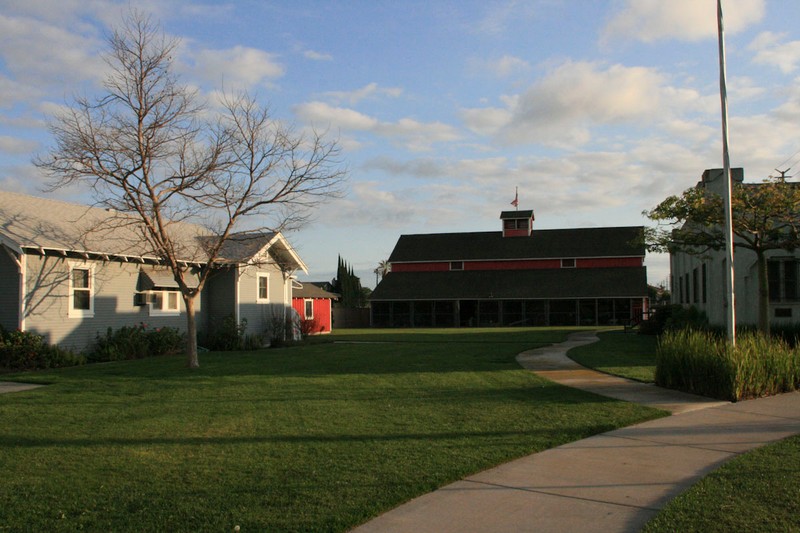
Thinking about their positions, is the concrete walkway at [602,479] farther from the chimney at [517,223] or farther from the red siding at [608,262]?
the chimney at [517,223]

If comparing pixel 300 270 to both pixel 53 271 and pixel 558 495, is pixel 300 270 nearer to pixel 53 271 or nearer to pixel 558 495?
pixel 53 271

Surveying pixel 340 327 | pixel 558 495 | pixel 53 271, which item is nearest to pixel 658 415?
pixel 558 495

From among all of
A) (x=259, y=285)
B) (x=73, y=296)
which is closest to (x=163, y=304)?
(x=73, y=296)

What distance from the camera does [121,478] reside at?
708 cm

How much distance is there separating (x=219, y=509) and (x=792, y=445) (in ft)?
21.5

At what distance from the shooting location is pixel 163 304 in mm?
24891

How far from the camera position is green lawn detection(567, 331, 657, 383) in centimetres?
1577

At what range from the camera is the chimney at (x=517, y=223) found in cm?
5762

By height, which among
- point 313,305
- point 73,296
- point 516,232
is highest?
point 516,232

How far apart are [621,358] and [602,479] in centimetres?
1323

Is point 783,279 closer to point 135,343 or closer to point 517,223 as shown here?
point 135,343

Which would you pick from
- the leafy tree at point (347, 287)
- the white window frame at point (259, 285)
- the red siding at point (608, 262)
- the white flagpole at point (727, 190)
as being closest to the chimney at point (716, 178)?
the white flagpole at point (727, 190)

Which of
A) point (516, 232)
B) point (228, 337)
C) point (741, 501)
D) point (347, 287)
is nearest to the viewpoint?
point (741, 501)

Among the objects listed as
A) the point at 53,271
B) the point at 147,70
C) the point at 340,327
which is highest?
the point at 147,70
